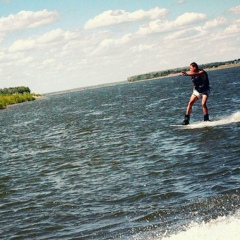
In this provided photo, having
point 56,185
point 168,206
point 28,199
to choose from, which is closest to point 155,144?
point 56,185

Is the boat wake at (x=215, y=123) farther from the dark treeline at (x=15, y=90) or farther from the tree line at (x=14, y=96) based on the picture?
the dark treeline at (x=15, y=90)

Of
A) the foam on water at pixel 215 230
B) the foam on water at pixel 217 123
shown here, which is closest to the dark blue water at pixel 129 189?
the foam on water at pixel 215 230

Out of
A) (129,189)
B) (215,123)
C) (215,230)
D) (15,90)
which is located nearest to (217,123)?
(215,123)

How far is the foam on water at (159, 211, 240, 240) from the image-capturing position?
6.96 metres

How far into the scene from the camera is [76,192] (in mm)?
12531

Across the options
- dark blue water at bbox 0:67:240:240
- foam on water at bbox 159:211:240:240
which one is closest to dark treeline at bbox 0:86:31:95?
dark blue water at bbox 0:67:240:240

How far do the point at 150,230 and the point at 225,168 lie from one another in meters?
4.59

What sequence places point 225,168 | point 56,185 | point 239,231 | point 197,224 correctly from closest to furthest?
point 239,231
point 197,224
point 225,168
point 56,185

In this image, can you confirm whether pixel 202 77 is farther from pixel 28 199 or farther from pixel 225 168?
pixel 28 199

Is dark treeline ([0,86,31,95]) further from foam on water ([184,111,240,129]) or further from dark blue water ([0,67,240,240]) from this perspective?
dark blue water ([0,67,240,240])

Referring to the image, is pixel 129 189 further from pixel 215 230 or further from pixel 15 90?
pixel 15 90

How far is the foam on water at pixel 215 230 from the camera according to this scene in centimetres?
696

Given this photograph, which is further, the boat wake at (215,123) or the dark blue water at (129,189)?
the boat wake at (215,123)

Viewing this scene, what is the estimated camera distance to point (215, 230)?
7375mm
